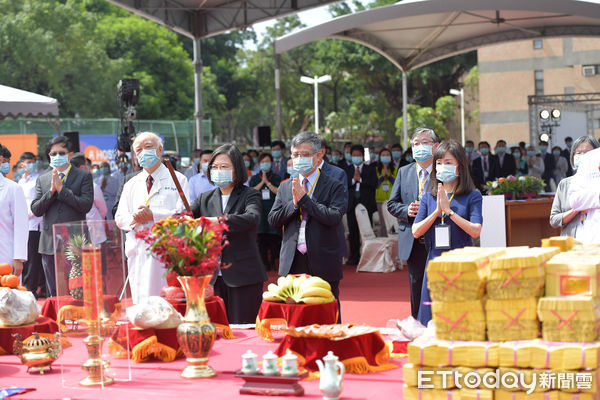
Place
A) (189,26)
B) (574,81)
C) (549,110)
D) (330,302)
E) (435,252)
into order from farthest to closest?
(574,81)
(549,110)
(189,26)
(435,252)
(330,302)

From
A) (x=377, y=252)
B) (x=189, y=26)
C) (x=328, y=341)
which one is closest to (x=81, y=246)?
(x=328, y=341)

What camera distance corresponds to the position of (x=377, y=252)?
12398mm

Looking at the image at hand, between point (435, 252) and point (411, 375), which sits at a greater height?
point (435, 252)

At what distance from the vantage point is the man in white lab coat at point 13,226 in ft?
20.2

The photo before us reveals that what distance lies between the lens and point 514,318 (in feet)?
10.8

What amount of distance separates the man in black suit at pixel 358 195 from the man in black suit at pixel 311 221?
7.34 metres

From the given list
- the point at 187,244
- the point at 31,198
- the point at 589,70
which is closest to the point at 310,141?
the point at 187,244

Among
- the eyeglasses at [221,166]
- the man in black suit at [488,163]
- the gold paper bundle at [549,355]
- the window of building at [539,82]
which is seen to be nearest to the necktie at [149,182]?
the eyeglasses at [221,166]

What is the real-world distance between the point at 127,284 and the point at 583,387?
7.16 ft

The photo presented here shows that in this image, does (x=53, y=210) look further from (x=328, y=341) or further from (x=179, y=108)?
(x=179, y=108)

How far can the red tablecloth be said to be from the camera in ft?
14.6

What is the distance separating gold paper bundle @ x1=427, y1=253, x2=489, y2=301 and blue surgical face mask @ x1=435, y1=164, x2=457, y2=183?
5.65 feet

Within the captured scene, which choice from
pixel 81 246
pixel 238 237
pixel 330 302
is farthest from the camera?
pixel 238 237

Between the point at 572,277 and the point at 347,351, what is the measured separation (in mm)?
1169
